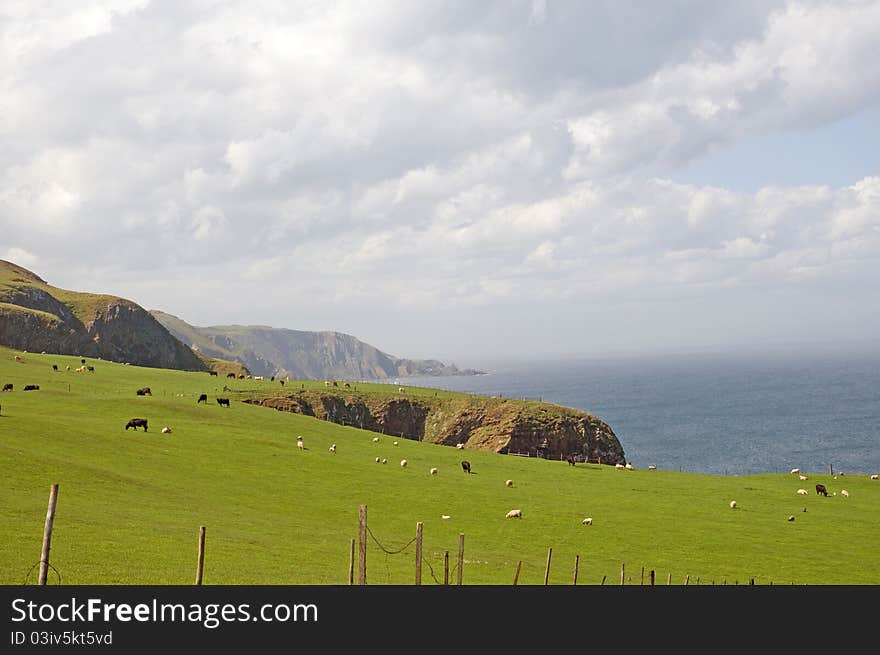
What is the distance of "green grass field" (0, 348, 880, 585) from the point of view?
31.5m

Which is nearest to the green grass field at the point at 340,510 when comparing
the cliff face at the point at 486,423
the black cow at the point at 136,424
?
the black cow at the point at 136,424

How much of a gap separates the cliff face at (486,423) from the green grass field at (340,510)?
1553 inches

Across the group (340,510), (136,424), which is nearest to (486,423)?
(136,424)

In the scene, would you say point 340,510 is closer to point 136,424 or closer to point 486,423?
point 136,424

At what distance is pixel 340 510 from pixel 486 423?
8950cm

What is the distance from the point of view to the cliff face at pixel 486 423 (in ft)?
436

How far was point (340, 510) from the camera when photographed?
50.8 m

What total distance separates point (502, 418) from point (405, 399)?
20.3 metres

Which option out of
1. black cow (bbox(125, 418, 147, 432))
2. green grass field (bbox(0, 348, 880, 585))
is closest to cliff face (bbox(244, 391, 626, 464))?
green grass field (bbox(0, 348, 880, 585))
